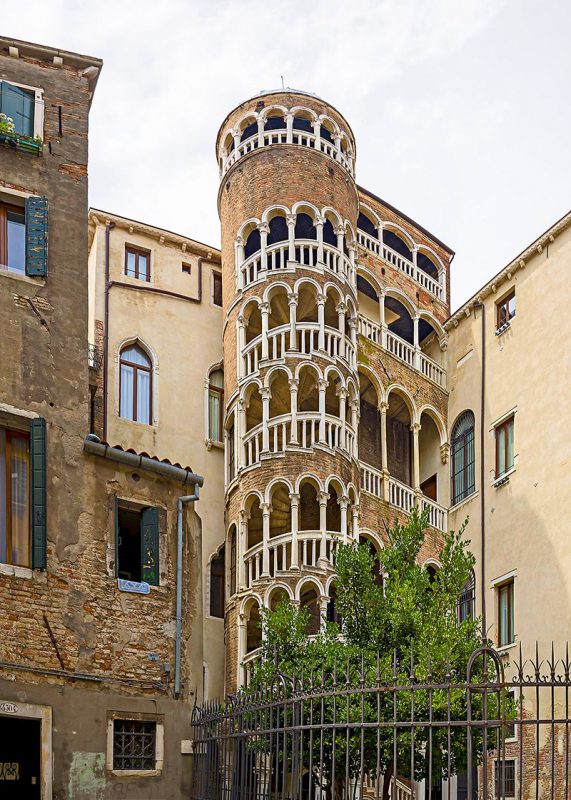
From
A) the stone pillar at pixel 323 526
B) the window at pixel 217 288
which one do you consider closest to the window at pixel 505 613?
the stone pillar at pixel 323 526

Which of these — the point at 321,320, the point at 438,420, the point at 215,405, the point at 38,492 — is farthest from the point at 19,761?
the point at 438,420

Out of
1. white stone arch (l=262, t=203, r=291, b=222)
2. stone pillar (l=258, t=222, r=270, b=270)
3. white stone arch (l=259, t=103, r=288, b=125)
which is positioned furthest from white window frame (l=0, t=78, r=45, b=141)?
white stone arch (l=259, t=103, r=288, b=125)

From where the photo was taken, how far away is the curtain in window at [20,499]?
15.3 metres

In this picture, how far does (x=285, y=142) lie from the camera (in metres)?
30.6

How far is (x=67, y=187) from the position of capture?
17609 millimetres

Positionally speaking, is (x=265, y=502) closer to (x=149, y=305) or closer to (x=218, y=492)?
(x=218, y=492)

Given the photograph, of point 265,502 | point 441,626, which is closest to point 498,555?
point 265,502

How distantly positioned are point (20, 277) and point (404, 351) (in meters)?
17.6

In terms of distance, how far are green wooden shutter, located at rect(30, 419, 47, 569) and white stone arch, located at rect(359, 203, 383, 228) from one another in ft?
63.2

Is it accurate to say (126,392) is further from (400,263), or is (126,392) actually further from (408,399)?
(400,263)

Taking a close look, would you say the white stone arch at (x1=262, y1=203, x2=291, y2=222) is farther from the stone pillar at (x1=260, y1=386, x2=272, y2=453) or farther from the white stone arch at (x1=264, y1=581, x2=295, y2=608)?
the white stone arch at (x1=264, y1=581, x2=295, y2=608)

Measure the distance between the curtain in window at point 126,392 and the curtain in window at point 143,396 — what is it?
218 mm

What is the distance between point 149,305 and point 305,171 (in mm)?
5177

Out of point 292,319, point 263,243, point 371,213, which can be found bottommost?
point 292,319
